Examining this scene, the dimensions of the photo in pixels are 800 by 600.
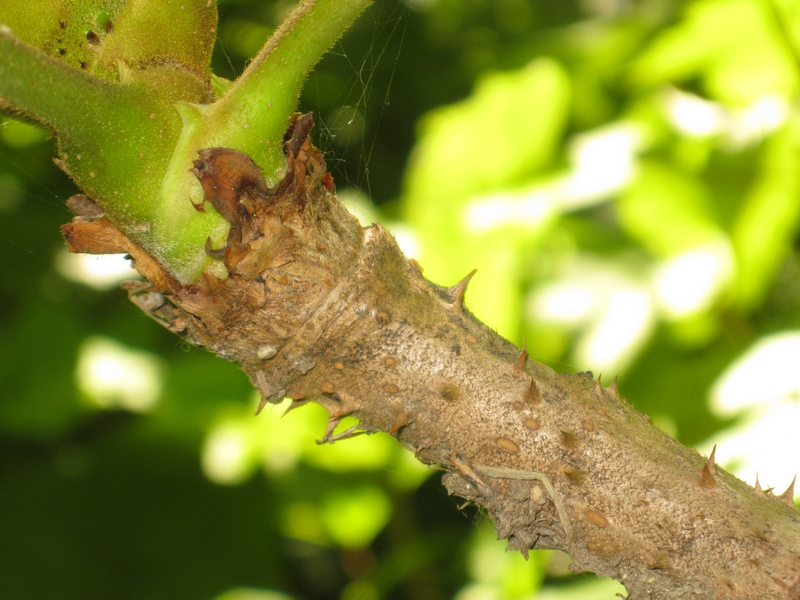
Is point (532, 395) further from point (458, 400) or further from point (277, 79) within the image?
point (277, 79)

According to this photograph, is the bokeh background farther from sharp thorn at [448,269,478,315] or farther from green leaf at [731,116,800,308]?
sharp thorn at [448,269,478,315]

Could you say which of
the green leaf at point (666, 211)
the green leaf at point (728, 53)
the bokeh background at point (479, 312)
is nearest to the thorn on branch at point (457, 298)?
the bokeh background at point (479, 312)

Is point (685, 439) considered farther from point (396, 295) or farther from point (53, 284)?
point (53, 284)

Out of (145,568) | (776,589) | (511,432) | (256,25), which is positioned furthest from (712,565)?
(256,25)

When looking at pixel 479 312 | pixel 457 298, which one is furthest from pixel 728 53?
pixel 457 298

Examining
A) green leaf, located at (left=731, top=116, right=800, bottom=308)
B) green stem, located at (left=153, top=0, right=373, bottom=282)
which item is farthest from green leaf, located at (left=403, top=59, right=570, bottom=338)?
green stem, located at (left=153, top=0, right=373, bottom=282)
